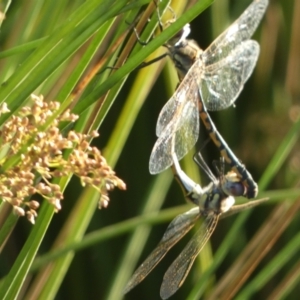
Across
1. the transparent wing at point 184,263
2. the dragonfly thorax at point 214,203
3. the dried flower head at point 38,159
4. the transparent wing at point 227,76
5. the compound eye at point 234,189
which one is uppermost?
the transparent wing at point 227,76

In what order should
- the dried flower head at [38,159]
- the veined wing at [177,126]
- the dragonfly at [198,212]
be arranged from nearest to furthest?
the dried flower head at [38,159]
the veined wing at [177,126]
the dragonfly at [198,212]

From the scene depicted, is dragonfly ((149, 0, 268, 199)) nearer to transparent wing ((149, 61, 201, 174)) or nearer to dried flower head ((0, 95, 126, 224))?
transparent wing ((149, 61, 201, 174))

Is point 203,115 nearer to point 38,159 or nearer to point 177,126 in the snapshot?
point 177,126

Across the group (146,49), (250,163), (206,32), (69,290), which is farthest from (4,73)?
(250,163)

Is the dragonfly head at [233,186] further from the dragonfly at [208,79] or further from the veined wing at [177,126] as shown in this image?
the veined wing at [177,126]

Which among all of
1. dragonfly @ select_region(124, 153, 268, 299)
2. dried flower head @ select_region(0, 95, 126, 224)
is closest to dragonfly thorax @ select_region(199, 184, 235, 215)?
dragonfly @ select_region(124, 153, 268, 299)

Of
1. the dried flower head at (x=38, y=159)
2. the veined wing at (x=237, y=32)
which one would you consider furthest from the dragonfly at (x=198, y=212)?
the dried flower head at (x=38, y=159)

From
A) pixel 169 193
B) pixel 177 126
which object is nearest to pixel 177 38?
pixel 177 126
